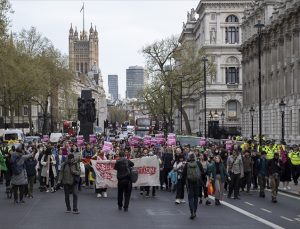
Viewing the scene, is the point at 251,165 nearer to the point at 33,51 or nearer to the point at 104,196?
the point at 104,196

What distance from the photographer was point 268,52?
75.5 metres

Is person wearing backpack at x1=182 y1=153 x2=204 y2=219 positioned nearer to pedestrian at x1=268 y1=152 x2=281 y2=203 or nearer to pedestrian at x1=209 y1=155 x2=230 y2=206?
pedestrian at x1=209 y1=155 x2=230 y2=206

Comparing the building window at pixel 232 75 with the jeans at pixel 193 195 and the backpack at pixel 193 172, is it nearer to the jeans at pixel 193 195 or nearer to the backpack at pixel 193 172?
the backpack at pixel 193 172

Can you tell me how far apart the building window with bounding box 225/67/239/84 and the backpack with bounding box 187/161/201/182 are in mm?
94973

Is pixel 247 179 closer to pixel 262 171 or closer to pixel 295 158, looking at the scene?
pixel 262 171

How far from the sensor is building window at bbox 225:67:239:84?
114m

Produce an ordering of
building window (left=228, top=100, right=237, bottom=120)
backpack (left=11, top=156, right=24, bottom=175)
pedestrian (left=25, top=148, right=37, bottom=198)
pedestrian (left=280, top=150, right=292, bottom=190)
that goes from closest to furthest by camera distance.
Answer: backpack (left=11, top=156, right=24, bottom=175)
pedestrian (left=25, top=148, right=37, bottom=198)
pedestrian (left=280, top=150, right=292, bottom=190)
building window (left=228, top=100, right=237, bottom=120)

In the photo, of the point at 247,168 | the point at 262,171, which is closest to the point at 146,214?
the point at 262,171

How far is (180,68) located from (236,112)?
52.1ft

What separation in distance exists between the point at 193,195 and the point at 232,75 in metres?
96.1

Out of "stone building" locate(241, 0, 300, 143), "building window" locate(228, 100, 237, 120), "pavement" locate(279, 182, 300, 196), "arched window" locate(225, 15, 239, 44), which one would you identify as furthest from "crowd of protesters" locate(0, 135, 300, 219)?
"arched window" locate(225, 15, 239, 44)

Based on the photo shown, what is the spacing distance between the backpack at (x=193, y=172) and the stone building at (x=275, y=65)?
140 feet

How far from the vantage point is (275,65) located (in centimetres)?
7200

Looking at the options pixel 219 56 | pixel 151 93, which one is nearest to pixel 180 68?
pixel 151 93
